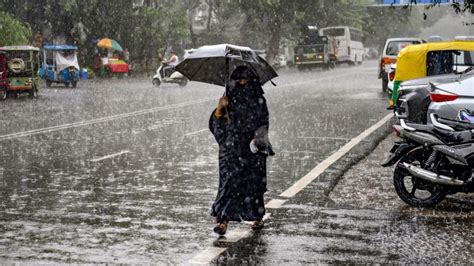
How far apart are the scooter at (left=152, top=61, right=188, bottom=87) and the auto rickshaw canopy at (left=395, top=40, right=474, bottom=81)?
67.5ft

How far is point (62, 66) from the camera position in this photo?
124 ft

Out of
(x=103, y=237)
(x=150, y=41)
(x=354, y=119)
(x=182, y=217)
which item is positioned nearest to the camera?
(x=103, y=237)

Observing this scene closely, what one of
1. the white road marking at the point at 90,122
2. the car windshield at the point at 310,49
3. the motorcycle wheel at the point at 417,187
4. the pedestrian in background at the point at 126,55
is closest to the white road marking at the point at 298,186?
the motorcycle wheel at the point at 417,187

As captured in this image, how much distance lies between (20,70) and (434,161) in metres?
23.0

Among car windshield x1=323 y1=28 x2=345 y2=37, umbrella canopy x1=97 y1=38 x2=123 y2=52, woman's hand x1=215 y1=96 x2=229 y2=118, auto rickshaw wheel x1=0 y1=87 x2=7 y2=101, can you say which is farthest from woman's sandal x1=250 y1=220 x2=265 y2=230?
car windshield x1=323 y1=28 x2=345 y2=37

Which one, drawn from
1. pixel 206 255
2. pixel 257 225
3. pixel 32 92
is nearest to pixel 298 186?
Answer: pixel 257 225

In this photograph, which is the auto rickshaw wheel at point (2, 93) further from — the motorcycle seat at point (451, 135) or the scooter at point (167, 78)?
the motorcycle seat at point (451, 135)

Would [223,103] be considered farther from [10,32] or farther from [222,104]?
[10,32]

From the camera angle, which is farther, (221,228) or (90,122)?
(90,122)

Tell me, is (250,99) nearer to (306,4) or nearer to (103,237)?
(103,237)

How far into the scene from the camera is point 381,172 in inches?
468

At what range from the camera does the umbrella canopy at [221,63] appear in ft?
26.3

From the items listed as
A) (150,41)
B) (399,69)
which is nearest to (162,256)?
(399,69)

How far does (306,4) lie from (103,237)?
59.6 meters
